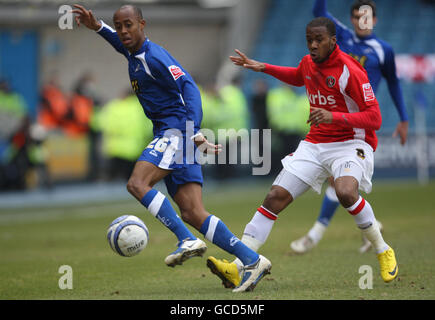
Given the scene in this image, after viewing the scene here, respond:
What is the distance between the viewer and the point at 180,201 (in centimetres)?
667

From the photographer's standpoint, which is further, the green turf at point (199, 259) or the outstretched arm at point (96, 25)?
the outstretched arm at point (96, 25)

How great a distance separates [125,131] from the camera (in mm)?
18141

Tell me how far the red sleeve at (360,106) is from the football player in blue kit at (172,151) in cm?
110

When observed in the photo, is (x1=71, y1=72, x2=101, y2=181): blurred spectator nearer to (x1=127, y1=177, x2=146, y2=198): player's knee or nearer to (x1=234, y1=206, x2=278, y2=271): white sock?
(x1=234, y1=206, x2=278, y2=271): white sock

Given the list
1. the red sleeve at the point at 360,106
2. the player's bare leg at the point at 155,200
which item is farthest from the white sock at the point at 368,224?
the player's bare leg at the point at 155,200

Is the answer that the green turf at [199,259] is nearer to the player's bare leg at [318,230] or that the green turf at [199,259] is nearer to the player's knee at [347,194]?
the player's bare leg at [318,230]

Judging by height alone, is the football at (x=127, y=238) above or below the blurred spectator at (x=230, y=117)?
above

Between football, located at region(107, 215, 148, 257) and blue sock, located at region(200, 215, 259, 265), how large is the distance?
1.69 feet

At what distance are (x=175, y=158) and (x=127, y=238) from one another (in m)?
0.77

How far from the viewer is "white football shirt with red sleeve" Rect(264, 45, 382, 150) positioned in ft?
21.6

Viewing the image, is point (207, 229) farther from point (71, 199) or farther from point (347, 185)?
point (71, 199)

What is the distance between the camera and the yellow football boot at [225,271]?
6445 millimetres
